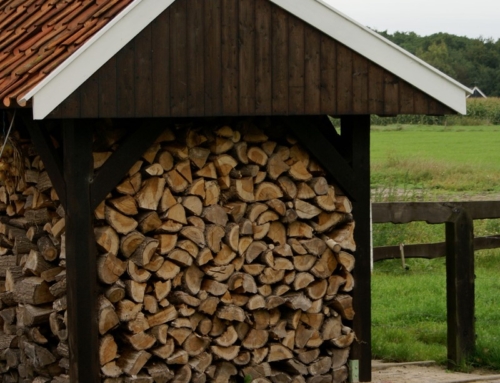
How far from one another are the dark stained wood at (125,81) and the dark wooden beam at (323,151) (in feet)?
4.53

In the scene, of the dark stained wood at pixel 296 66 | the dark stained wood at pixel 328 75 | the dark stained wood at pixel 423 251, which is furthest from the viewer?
the dark stained wood at pixel 423 251

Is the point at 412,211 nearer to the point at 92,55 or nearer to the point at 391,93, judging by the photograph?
the point at 391,93

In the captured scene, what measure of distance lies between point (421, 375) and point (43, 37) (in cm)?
400

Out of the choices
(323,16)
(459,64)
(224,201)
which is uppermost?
(459,64)

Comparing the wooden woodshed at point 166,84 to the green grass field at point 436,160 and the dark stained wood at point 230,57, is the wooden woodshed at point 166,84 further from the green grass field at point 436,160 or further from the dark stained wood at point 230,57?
the green grass field at point 436,160

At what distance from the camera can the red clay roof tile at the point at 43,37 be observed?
6.70 metres

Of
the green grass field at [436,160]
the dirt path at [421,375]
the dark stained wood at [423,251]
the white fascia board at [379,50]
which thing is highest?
the green grass field at [436,160]

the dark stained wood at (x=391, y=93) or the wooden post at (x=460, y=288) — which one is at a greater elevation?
the dark stained wood at (x=391, y=93)

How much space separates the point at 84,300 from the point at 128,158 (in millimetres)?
955

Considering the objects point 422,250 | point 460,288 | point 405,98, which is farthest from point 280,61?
point 422,250

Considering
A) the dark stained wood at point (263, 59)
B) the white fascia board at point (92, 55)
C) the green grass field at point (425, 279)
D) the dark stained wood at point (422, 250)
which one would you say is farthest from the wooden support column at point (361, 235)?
the dark stained wood at point (422, 250)

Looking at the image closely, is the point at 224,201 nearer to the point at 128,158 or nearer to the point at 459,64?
the point at 128,158

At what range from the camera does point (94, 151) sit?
23.6 feet

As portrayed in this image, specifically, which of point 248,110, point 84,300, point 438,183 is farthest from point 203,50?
point 438,183
